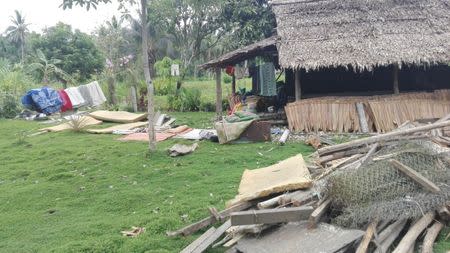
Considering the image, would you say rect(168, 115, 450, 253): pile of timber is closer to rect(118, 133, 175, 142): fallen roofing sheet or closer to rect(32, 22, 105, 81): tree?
rect(118, 133, 175, 142): fallen roofing sheet

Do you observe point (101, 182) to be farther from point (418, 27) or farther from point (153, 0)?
point (153, 0)

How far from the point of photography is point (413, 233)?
4129mm

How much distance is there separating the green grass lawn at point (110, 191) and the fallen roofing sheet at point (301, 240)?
101cm

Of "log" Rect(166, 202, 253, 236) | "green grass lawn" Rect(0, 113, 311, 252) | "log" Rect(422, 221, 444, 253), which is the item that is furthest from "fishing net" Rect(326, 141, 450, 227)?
"green grass lawn" Rect(0, 113, 311, 252)

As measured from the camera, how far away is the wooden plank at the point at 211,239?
4355 mm

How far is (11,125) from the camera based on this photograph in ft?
56.5

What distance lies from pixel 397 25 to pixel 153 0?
16.6 m

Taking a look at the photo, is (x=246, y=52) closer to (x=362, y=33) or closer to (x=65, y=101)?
(x=362, y=33)

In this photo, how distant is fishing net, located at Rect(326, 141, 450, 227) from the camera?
14.2 ft

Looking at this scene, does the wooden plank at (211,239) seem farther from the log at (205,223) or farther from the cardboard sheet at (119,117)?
the cardboard sheet at (119,117)

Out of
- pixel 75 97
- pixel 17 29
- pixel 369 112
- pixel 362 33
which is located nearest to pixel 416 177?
pixel 369 112

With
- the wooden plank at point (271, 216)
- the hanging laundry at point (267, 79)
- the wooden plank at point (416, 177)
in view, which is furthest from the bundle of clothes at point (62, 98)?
the wooden plank at point (416, 177)

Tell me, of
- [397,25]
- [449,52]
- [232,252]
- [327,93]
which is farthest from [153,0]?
[232,252]

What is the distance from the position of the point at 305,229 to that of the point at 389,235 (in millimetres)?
778
